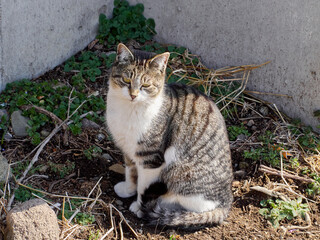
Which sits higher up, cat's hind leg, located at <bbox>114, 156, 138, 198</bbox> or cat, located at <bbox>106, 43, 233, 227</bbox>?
cat, located at <bbox>106, 43, 233, 227</bbox>

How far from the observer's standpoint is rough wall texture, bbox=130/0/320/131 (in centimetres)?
476

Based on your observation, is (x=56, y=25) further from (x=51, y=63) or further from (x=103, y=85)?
(x=103, y=85)

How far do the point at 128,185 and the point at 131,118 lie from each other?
0.81m

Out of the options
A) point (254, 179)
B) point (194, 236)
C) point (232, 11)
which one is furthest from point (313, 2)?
point (194, 236)

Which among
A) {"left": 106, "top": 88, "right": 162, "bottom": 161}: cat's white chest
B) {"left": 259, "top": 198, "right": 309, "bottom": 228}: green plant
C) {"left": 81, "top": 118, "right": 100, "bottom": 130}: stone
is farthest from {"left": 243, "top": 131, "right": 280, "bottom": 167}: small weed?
{"left": 81, "top": 118, "right": 100, "bottom": 130}: stone

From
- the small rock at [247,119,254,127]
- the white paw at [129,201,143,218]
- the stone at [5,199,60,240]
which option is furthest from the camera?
the small rock at [247,119,254,127]

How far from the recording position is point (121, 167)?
4.48 meters

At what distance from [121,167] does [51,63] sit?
63.3 inches

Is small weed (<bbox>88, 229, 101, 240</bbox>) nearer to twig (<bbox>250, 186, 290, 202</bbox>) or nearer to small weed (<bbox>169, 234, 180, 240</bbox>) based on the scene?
small weed (<bbox>169, 234, 180, 240</bbox>)

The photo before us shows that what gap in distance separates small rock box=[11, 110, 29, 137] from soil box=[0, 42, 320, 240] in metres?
0.08

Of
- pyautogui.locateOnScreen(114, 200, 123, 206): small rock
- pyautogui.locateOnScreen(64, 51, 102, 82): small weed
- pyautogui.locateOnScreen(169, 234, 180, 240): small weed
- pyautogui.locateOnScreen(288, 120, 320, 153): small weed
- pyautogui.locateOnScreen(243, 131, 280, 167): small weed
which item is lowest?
pyautogui.locateOnScreen(114, 200, 123, 206): small rock

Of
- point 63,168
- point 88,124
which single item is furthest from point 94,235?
point 88,124

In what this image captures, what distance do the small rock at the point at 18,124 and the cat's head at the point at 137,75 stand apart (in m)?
1.28

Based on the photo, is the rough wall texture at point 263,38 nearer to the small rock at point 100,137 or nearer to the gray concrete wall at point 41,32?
the gray concrete wall at point 41,32
